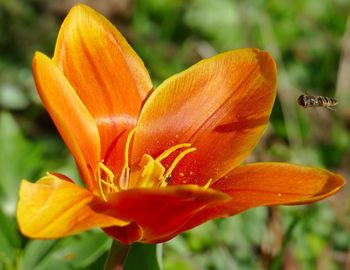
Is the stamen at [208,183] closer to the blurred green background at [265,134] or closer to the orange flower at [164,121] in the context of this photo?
the orange flower at [164,121]

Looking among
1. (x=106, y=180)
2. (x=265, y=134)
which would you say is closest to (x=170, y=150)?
(x=106, y=180)

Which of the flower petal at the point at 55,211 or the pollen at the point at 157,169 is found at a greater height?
the flower petal at the point at 55,211

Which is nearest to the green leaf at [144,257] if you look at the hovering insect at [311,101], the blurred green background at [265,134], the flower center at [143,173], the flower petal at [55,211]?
the flower center at [143,173]

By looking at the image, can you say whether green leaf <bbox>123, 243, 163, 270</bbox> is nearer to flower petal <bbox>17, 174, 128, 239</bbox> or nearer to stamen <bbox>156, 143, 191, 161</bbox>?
stamen <bbox>156, 143, 191, 161</bbox>

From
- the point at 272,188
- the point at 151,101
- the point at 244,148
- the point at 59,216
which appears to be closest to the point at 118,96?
the point at 151,101

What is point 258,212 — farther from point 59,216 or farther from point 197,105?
point 59,216

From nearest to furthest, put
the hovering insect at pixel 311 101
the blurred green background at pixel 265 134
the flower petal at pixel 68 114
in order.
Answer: the flower petal at pixel 68 114 < the hovering insect at pixel 311 101 < the blurred green background at pixel 265 134
